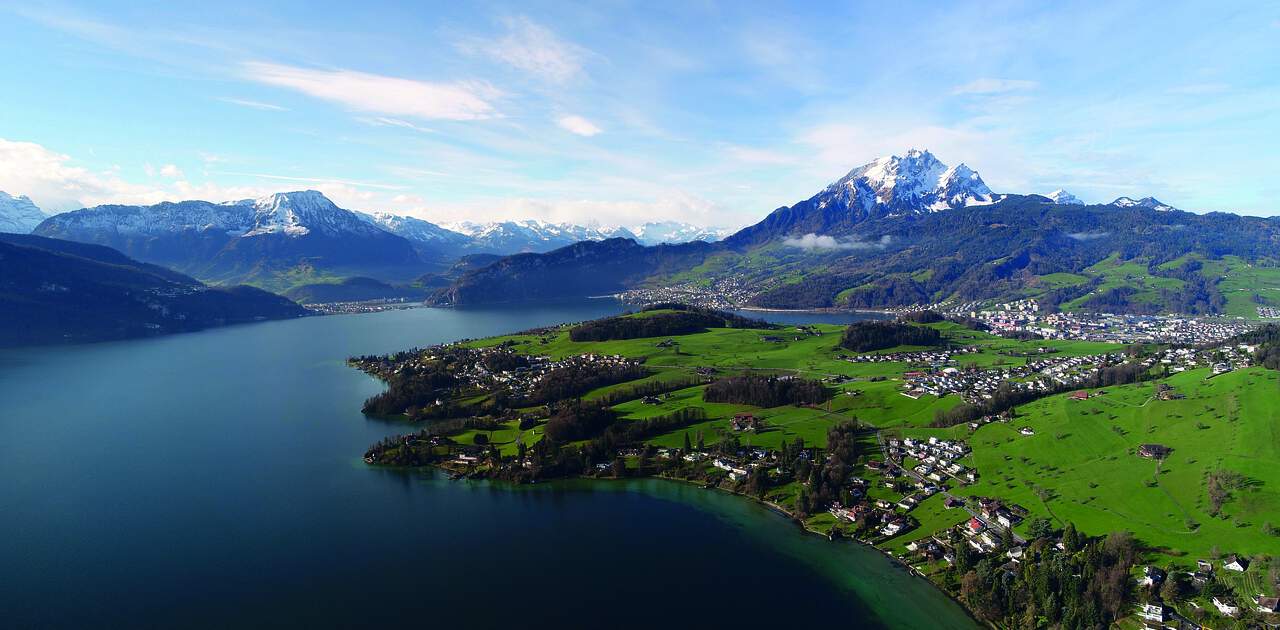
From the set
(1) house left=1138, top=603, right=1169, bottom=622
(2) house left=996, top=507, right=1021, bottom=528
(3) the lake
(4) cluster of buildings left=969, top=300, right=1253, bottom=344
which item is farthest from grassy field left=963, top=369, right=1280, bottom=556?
(4) cluster of buildings left=969, top=300, right=1253, bottom=344

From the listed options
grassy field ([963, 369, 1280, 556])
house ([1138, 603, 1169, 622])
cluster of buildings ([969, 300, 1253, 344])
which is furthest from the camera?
cluster of buildings ([969, 300, 1253, 344])

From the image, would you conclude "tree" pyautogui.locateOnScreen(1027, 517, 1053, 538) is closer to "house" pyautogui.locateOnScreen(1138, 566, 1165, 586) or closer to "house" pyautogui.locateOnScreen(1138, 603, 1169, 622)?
"house" pyautogui.locateOnScreen(1138, 566, 1165, 586)

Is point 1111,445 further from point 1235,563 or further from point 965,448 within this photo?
point 1235,563

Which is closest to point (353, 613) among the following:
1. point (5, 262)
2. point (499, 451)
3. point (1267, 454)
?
point (499, 451)

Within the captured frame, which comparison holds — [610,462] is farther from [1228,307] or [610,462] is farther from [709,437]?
[1228,307]

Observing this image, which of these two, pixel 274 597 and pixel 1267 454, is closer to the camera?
pixel 274 597

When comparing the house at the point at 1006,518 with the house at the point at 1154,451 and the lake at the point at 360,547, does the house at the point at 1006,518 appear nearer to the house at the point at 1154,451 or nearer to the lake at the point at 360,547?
the lake at the point at 360,547
